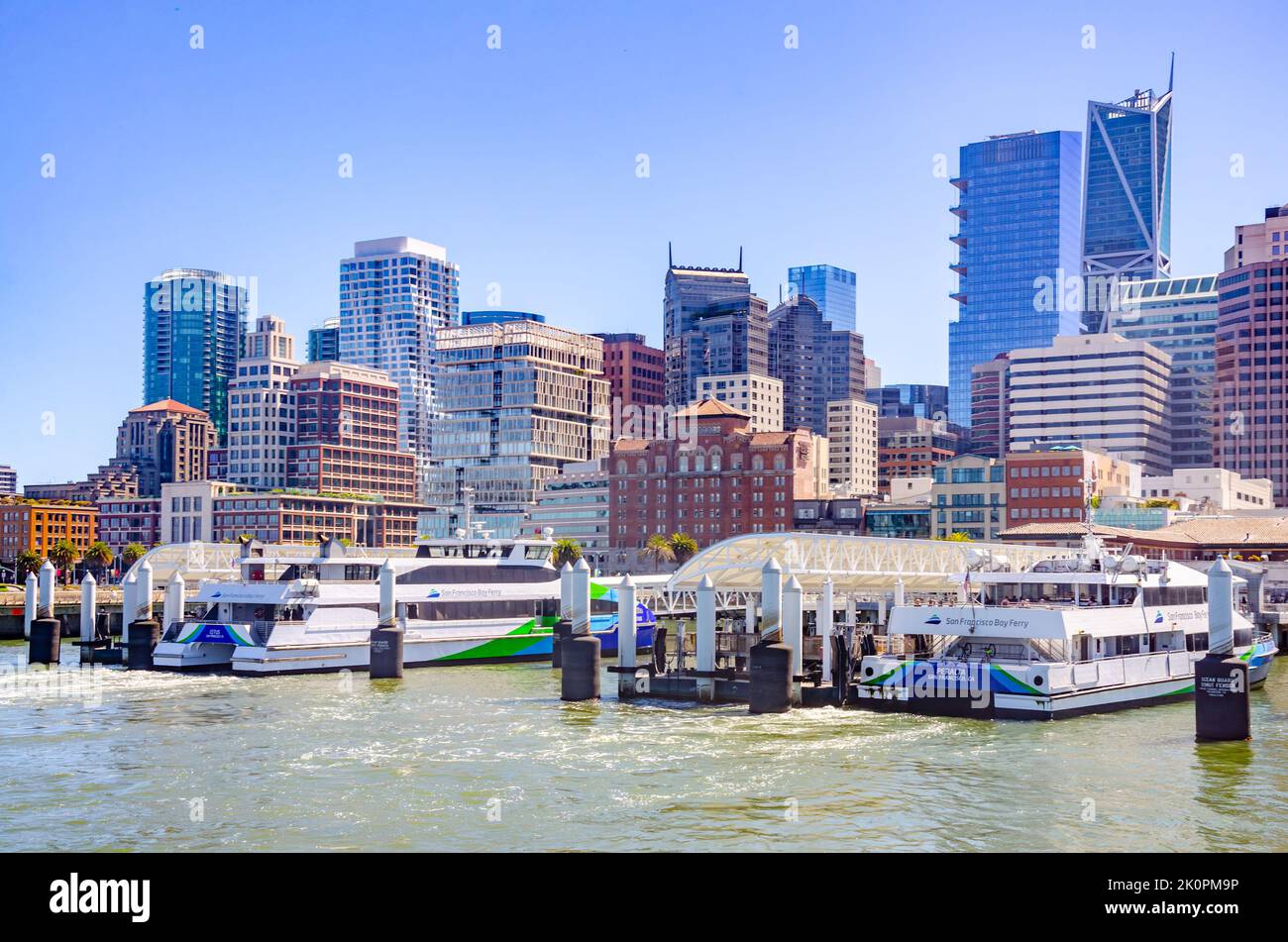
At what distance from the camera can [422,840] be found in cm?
2919

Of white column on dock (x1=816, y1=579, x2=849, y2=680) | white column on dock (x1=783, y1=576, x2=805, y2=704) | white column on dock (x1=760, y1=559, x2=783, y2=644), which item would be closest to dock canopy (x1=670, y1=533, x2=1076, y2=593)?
white column on dock (x1=816, y1=579, x2=849, y2=680)

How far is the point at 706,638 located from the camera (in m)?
55.5

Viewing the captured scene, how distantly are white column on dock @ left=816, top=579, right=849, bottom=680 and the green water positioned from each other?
277 centimetres

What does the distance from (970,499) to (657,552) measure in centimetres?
4173

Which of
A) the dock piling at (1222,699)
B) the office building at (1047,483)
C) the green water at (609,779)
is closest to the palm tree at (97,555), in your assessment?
the office building at (1047,483)

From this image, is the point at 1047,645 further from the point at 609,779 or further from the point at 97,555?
the point at 97,555

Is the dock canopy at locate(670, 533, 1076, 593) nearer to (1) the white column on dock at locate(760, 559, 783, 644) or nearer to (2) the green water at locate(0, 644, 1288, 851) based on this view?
(1) the white column on dock at locate(760, 559, 783, 644)
